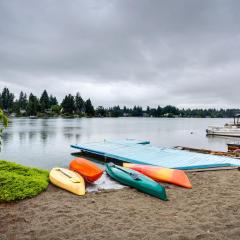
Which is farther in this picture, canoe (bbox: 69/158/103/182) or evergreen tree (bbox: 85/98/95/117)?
evergreen tree (bbox: 85/98/95/117)

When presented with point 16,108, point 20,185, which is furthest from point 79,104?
point 20,185

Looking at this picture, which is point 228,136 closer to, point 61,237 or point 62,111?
point 61,237

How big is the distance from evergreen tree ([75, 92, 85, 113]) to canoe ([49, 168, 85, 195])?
141606 millimetres

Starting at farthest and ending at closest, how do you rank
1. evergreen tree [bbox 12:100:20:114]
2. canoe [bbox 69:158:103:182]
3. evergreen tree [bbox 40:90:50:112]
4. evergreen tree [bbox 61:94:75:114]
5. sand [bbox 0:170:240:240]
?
1. evergreen tree [bbox 61:94:75:114]
2. evergreen tree [bbox 12:100:20:114]
3. evergreen tree [bbox 40:90:50:112]
4. canoe [bbox 69:158:103:182]
5. sand [bbox 0:170:240:240]

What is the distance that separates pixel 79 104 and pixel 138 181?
14664 cm

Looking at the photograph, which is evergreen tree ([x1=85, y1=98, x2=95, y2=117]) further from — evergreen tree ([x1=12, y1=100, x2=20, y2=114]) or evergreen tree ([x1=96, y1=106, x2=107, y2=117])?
evergreen tree ([x1=12, y1=100, x2=20, y2=114])

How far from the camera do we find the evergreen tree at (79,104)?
490 ft

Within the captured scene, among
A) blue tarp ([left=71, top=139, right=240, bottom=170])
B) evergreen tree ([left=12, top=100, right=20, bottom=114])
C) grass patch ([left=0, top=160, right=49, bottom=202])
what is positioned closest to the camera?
grass patch ([left=0, top=160, right=49, bottom=202])

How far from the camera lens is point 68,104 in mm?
145375

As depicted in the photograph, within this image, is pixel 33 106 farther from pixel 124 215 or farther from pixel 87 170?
pixel 124 215

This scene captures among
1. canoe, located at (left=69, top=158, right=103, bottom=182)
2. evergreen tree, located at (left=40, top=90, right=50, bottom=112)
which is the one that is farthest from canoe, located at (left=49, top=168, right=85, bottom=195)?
evergreen tree, located at (left=40, top=90, right=50, bottom=112)

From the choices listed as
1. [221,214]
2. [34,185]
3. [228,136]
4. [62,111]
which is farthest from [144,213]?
[62,111]

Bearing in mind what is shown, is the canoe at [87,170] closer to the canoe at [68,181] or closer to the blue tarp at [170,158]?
the canoe at [68,181]

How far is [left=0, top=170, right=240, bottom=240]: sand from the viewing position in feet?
16.0
